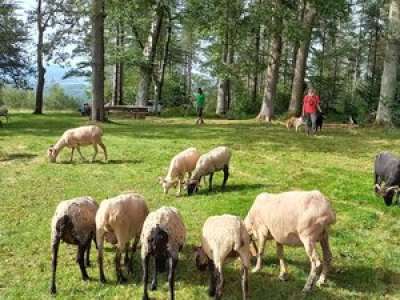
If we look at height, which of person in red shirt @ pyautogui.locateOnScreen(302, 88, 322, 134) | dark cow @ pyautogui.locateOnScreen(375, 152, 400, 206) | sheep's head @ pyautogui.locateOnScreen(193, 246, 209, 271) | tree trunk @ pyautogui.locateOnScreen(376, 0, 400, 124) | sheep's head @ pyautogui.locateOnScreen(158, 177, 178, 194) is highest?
tree trunk @ pyautogui.locateOnScreen(376, 0, 400, 124)

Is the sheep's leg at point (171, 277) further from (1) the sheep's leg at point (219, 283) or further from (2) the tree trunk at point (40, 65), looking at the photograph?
(2) the tree trunk at point (40, 65)

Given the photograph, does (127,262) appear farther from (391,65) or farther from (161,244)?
(391,65)

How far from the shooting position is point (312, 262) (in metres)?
7.54

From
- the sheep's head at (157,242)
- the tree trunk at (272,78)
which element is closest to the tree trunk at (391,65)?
the tree trunk at (272,78)

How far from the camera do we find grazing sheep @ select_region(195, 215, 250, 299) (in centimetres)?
714

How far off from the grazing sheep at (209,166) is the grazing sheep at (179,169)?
41cm

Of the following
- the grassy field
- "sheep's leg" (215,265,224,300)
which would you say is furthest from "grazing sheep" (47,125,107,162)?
"sheep's leg" (215,265,224,300)

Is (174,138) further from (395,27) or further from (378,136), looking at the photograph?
(395,27)

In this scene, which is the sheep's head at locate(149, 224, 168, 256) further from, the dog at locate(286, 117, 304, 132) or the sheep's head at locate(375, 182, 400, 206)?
the dog at locate(286, 117, 304, 132)

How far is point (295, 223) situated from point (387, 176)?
5439 mm

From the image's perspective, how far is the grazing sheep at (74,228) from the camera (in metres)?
7.89

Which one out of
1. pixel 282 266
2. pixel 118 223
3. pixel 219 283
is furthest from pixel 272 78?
pixel 219 283

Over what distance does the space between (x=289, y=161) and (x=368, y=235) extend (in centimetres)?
665

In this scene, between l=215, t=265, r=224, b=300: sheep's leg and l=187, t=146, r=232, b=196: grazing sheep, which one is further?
l=187, t=146, r=232, b=196: grazing sheep
